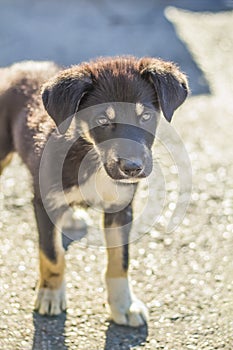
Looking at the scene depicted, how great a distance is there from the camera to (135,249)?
449 cm

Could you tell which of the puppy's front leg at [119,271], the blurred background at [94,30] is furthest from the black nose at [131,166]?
the blurred background at [94,30]

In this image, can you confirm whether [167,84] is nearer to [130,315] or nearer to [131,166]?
[131,166]

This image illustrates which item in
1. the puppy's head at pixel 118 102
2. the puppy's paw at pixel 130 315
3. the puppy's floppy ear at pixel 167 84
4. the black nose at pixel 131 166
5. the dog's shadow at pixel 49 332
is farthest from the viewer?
the puppy's paw at pixel 130 315

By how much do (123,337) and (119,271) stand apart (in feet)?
1.17

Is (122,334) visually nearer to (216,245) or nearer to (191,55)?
(216,245)

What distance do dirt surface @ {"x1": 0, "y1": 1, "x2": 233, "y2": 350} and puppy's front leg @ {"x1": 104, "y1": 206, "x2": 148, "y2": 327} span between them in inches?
3.3

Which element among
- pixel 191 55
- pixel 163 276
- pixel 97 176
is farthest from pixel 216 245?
pixel 191 55

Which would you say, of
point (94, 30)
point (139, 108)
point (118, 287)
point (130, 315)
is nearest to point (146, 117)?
point (139, 108)

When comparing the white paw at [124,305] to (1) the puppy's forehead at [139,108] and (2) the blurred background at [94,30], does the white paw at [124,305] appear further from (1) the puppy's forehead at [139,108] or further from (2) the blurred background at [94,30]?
(2) the blurred background at [94,30]

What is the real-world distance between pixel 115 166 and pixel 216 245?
1.46 meters

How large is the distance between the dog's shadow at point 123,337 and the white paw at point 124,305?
3 centimetres

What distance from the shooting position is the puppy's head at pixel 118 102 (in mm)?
3412

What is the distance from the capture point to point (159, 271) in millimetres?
4312

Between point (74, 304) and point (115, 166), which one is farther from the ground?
point (115, 166)
